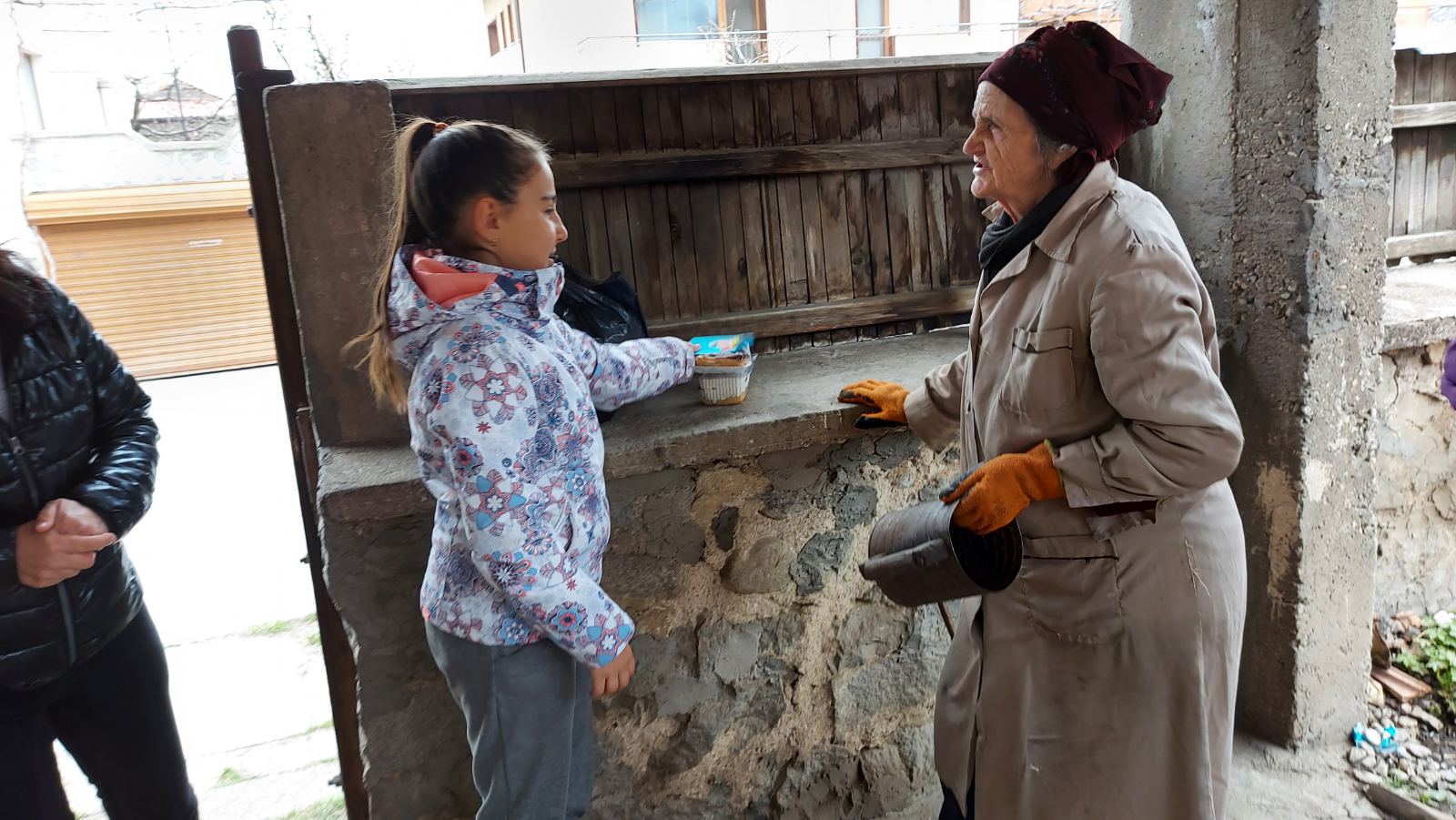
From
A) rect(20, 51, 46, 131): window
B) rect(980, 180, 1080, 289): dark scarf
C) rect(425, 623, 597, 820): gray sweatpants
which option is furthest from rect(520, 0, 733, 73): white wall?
rect(425, 623, 597, 820): gray sweatpants

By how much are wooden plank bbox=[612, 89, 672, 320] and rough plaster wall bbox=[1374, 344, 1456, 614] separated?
8.32ft

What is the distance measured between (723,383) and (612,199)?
0.79 metres

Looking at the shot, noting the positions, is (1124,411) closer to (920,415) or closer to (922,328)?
(920,415)

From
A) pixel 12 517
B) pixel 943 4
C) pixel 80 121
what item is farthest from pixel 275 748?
pixel 80 121

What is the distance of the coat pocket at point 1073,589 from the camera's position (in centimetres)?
171

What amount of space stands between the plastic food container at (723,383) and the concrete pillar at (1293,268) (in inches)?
57.5

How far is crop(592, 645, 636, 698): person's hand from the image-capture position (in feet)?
5.19

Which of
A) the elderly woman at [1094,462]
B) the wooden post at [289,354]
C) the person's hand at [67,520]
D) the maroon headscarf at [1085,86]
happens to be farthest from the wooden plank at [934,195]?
the person's hand at [67,520]

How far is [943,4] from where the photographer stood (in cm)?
1052

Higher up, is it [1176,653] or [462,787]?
[1176,653]

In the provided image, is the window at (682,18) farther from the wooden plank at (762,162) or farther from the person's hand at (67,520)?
the person's hand at (67,520)

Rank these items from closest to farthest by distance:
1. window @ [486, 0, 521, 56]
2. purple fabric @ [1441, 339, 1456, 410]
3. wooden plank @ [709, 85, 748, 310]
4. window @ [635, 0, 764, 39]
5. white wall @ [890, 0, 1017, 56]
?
purple fabric @ [1441, 339, 1456, 410], wooden plank @ [709, 85, 748, 310], window @ [635, 0, 764, 39], window @ [486, 0, 521, 56], white wall @ [890, 0, 1017, 56]

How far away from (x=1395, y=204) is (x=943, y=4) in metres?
7.69

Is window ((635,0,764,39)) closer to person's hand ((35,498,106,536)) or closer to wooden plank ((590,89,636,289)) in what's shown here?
wooden plank ((590,89,636,289))
